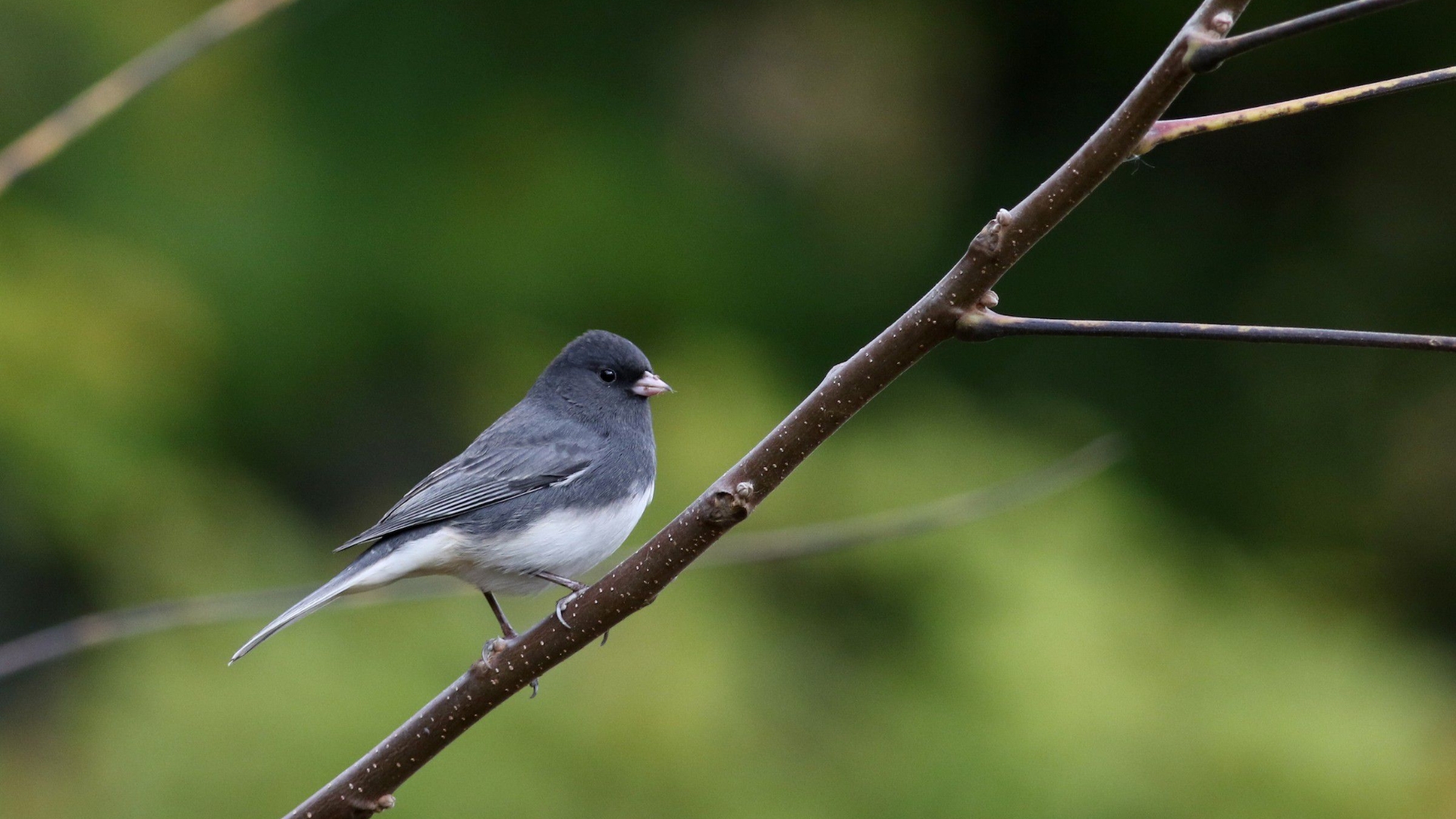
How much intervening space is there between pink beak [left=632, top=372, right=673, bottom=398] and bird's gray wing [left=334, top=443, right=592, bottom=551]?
15 cm

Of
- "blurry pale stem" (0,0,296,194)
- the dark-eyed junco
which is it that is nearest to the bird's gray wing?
the dark-eyed junco

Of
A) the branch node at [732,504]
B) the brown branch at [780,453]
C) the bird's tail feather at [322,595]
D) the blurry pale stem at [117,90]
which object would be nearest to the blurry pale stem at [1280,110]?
the brown branch at [780,453]

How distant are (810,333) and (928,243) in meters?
0.52

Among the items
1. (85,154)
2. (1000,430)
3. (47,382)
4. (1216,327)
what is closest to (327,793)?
(1216,327)

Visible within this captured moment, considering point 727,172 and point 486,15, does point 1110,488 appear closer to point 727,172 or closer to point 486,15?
point 727,172

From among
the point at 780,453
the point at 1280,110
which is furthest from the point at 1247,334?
the point at 780,453

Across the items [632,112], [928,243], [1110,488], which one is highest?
[632,112]

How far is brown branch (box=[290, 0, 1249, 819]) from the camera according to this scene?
2.51ft

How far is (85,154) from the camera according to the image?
396cm

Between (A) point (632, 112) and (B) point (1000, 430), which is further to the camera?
(A) point (632, 112)

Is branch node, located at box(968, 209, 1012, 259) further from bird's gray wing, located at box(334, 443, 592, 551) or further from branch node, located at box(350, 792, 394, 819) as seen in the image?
bird's gray wing, located at box(334, 443, 592, 551)

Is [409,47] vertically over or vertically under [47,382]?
over

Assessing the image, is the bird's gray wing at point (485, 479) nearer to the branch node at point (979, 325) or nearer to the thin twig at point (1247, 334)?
the branch node at point (979, 325)

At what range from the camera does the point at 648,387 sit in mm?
2018
